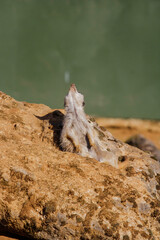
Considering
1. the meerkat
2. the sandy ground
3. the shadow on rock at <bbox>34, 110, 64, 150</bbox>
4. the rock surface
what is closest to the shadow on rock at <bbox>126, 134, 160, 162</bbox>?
the sandy ground

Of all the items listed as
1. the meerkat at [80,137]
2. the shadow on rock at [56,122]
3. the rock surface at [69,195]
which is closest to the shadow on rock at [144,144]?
the meerkat at [80,137]

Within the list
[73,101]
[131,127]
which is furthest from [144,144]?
[73,101]

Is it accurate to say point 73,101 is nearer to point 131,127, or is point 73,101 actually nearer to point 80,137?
point 80,137

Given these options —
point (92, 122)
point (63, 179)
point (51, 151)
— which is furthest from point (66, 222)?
point (92, 122)

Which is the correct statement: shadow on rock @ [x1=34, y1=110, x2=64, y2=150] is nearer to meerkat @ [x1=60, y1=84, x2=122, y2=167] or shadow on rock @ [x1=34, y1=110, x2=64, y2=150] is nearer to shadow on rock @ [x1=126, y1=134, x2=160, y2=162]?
meerkat @ [x1=60, y1=84, x2=122, y2=167]

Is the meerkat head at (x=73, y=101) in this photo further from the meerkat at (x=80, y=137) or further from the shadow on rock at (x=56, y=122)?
the shadow on rock at (x=56, y=122)

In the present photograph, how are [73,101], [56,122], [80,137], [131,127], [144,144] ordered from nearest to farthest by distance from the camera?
[80,137]
[73,101]
[56,122]
[144,144]
[131,127]

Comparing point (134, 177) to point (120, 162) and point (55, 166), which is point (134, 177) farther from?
point (55, 166)
